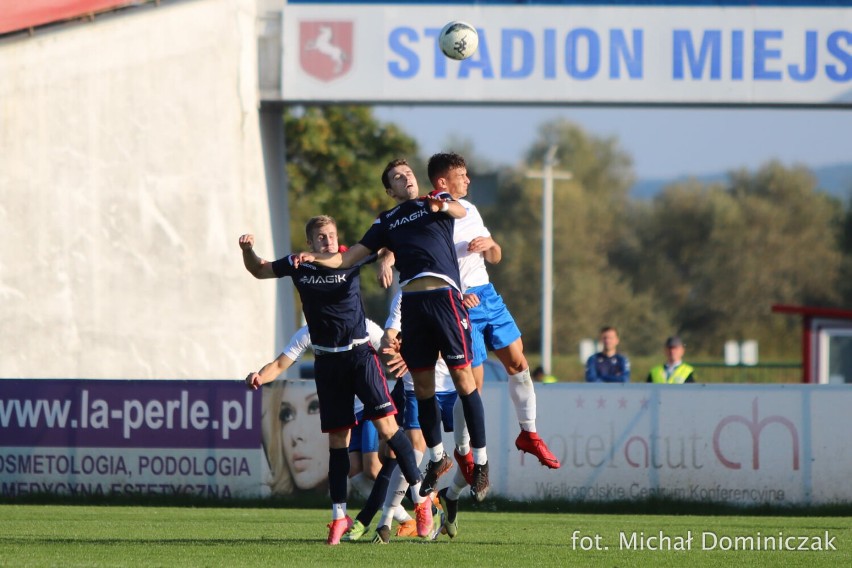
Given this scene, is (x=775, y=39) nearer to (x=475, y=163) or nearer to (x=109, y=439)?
(x=109, y=439)

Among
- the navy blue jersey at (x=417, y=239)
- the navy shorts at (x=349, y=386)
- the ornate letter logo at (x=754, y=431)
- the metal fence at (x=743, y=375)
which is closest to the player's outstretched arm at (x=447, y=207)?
the navy blue jersey at (x=417, y=239)

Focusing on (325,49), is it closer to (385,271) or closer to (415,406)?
(415,406)

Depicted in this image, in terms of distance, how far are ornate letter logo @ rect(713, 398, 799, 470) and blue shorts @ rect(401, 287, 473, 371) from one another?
5.89 meters

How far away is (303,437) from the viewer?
15.0 m

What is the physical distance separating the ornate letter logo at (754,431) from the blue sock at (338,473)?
5900 mm

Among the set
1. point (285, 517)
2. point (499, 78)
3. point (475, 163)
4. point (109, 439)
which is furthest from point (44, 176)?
point (475, 163)

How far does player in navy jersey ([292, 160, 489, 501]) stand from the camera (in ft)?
31.4

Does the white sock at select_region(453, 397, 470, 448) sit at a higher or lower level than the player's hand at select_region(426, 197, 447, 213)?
lower

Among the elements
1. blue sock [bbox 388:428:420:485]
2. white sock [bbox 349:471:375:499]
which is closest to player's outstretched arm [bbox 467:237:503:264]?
blue sock [bbox 388:428:420:485]

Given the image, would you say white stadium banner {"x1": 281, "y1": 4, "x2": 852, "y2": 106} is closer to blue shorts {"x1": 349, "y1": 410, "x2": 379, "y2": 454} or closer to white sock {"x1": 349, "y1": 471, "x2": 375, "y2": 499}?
white sock {"x1": 349, "y1": 471, "x2": 375, "y2": 499}

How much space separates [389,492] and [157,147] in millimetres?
9657

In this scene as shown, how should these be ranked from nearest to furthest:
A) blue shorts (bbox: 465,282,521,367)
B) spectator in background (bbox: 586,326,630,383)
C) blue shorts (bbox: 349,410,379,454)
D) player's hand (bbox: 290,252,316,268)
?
player's hand (bbox: 290,252,316,268), blue shorts (bbox: 465,282,521,367), blue shorts (bbox: 349,410,379,454), spectator in background (bbox: 586,326,630,383)

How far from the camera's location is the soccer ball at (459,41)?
13.4 meters

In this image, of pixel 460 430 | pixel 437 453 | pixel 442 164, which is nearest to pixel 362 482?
pixel 460 430
